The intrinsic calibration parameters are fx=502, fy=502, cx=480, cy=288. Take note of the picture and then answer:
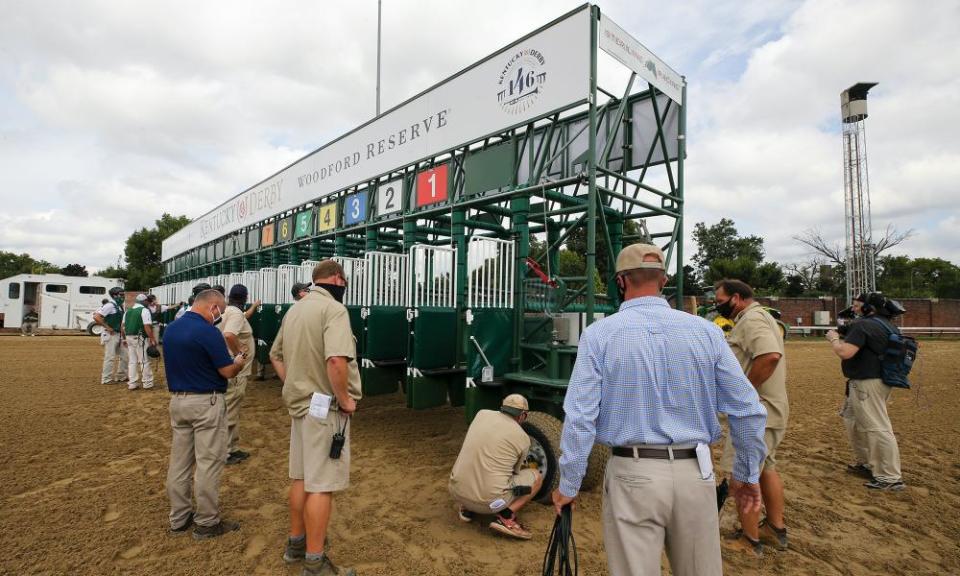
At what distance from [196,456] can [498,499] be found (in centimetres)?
210

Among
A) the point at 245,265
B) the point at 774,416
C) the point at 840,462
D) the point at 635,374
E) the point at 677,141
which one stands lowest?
the point at 840,462

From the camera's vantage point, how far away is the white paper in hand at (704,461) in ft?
5.95

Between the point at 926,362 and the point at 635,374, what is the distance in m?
16.8

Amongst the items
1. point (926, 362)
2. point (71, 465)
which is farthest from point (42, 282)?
point (926, 362)

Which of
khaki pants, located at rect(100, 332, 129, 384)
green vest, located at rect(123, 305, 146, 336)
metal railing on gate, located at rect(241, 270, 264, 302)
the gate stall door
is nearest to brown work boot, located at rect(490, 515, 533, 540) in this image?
metal railing on gate, located at rect(241, 270, 264, 302)

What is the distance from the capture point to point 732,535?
3590 mm

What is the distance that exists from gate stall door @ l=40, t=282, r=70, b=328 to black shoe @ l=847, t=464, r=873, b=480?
2974 centimetres

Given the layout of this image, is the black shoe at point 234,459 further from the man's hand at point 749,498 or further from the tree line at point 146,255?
the tree line at point 146,255

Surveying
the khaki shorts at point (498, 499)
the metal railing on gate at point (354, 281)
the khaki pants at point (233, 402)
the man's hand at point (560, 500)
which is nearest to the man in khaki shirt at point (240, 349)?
the khaki pants at point (233, 402)

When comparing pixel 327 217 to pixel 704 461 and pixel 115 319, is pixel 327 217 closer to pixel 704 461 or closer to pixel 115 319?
pixel 115 319

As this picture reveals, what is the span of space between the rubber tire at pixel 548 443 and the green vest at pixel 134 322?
8.00m

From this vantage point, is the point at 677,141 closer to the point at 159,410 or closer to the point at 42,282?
the point at 159,410

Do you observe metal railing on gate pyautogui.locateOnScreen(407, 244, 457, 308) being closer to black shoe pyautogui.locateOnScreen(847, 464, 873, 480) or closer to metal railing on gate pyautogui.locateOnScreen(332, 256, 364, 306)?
metal railing on gate pyautogui.locateOnScreen(332, 256, 364, 306)

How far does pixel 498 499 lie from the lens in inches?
139
